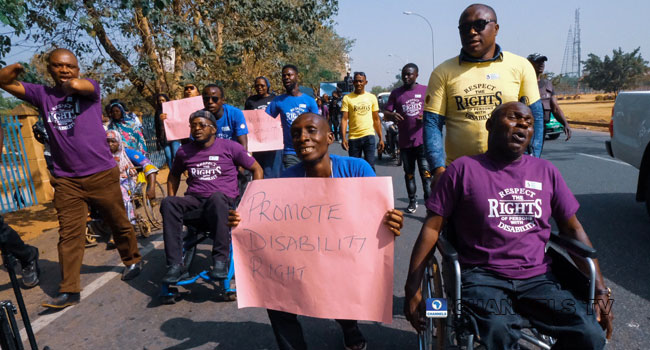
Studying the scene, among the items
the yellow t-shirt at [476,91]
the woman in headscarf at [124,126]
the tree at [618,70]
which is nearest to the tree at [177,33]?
the woman in headscarf at [124,126]

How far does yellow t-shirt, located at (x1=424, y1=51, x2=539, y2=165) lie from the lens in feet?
9.10

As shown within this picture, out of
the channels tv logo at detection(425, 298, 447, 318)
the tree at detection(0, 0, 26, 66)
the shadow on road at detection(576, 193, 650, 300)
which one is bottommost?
the shadow on road at detection(576, 193, 650, 300)

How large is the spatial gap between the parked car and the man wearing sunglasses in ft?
8.78

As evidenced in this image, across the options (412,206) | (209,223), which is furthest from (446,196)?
(412,206)

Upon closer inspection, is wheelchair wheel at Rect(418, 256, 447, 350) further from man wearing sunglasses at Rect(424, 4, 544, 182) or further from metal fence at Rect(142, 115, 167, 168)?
metal fence at Rect(142, 115, 167, 168)

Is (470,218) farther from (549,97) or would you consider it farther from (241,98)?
(241,98)

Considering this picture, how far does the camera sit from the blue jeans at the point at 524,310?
1887mm

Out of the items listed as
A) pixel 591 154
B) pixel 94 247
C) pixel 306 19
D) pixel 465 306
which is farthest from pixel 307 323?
pixel 306 19

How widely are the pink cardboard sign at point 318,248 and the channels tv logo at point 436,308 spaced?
0.66 ft

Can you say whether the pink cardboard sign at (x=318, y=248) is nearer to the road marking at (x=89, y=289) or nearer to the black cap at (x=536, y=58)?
the road marking at (x=89, y=289)

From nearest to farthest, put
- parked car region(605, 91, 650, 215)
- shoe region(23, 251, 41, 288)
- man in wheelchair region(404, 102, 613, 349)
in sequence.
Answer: man in wheelchair region(404, 102, 613, 349)
shoe region(23, 251, 41, 288)
parked car region(605, 91, 650, 215)

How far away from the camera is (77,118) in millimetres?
3729

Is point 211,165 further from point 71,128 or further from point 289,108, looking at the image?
point 289,108

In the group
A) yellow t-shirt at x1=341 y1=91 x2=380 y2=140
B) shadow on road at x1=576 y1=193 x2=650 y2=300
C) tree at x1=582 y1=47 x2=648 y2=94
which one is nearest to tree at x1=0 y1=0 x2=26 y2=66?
yellow t-shirt at x1=341 y1=91 x2=380 y2=140
